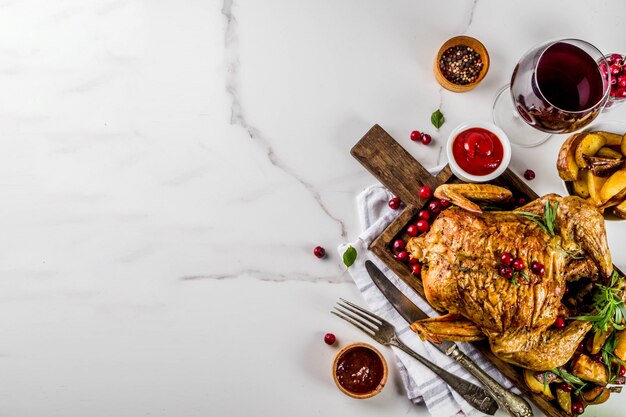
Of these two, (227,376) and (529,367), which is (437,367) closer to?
(529,367)

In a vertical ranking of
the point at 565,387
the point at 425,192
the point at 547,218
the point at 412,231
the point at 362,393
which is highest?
the point at 547,218

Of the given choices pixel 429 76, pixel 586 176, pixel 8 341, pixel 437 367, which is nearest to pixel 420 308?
pixel 437 367

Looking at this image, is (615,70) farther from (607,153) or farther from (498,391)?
(498,391)

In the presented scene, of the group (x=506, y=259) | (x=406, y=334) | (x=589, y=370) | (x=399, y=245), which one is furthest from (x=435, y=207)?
(x=589, y=370)

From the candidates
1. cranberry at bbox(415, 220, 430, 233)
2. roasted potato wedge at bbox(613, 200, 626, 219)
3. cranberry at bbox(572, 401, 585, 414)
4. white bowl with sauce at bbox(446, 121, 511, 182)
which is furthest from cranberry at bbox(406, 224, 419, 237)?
cranberry at bbox(572, 401, 585, 414)

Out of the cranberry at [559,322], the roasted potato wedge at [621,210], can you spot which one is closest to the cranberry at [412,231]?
the cranberry at [559,322]

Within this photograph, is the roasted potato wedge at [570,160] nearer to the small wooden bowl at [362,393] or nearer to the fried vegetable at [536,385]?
the fried vegetable at [536,385]

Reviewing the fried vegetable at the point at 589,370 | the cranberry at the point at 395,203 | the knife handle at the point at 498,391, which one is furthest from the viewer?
the cranberry at the point at 395,203
